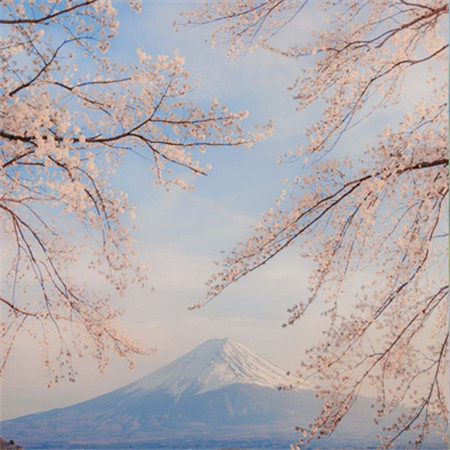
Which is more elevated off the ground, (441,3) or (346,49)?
(441,3)

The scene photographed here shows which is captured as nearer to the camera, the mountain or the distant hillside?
the distant hillside

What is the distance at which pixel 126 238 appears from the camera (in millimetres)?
3232

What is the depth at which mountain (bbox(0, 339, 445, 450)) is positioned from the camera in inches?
3430

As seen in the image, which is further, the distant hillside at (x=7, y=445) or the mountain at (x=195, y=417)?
the mountain at (x=195, y=417)

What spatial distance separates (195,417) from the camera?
95.6 meters

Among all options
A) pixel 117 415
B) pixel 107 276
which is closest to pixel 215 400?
pixel 117 415

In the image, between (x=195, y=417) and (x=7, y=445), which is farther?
Answer: (x=195, y=417)

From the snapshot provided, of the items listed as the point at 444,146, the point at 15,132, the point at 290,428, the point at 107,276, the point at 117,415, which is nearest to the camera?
the point at 15,132

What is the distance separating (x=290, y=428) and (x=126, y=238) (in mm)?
94377

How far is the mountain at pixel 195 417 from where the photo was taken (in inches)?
3430

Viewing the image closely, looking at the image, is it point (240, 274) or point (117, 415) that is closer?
point (240, 274)

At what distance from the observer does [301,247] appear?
332 centimetres

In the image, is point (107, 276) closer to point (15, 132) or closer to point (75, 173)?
point (75, 173)

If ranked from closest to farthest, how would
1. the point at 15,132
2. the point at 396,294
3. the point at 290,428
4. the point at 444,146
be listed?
the point at 15,132, the point at 444,146, the point at 396,294, the point at 290,428
